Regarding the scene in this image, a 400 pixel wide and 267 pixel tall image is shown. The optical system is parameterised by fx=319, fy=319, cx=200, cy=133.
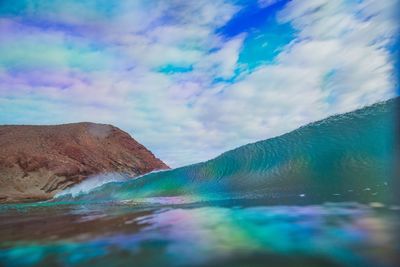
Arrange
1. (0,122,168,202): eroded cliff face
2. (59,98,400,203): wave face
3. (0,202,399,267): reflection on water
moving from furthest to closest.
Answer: (0,122,168,202): eroded cliff face, (59,98,400,203): wave face, (0,202,399,267): reflection on water

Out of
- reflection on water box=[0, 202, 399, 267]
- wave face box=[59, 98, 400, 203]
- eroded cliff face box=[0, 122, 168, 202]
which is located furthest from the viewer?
eroded cliff face box=[0, 122, 168, 202]

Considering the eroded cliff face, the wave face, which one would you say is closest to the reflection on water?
the wave face

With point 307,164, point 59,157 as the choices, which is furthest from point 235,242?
point 59,157

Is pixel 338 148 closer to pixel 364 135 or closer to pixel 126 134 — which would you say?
pixel 364 135

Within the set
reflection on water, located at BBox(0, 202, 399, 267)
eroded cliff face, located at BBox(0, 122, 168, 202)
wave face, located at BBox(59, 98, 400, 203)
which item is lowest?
reflection on water, located at BBox(0, 202, 399, 267)

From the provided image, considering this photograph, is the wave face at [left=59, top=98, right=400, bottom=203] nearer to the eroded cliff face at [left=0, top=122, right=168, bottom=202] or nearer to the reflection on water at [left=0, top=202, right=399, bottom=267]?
the reflection on water at [left=0, top=202, right=399, bottom=267]

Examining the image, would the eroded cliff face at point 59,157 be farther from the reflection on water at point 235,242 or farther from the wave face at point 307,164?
the reflection on water at point 235,242

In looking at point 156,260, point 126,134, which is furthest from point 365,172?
point 126,134

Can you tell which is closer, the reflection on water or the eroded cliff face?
the reflection on water
